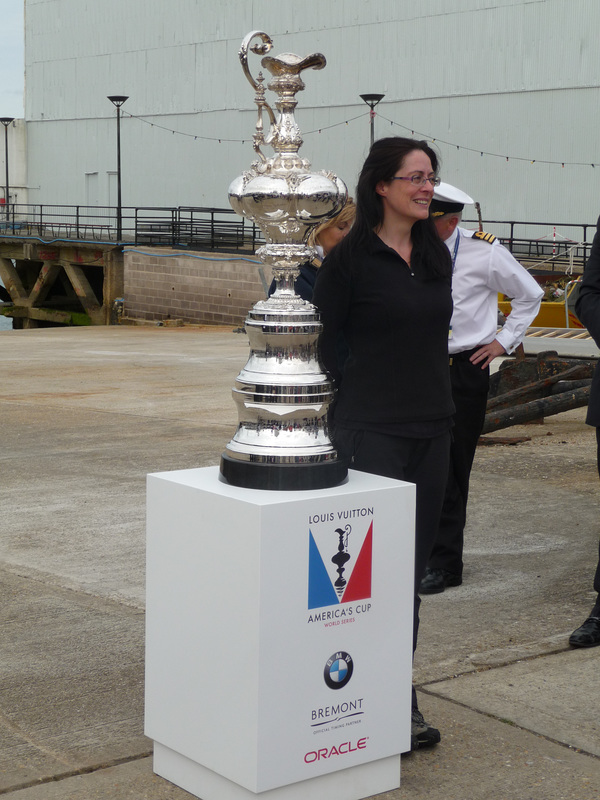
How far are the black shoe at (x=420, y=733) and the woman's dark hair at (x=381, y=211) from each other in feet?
4.34

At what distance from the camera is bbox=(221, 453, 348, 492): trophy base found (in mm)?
3145

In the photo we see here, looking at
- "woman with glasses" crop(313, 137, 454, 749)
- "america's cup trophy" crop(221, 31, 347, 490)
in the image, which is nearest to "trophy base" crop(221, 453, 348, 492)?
"america's cup trophy" crop(221, 31, 347, 490)

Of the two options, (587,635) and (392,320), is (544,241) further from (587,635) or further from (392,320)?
(392,320)

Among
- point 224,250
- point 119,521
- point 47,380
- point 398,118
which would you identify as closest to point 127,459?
point 119,521

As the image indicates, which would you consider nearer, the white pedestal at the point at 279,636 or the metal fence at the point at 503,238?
the white pedestal at the point at 279,636

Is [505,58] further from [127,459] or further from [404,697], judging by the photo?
[404,697]

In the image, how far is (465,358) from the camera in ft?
17.9

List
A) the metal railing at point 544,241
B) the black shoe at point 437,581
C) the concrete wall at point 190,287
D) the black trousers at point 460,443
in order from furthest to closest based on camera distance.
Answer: the metal railing at point 544,241 → the concrete wall at point 190,287 → the black trousers at point 460,443 → the black shoe at point 437,581

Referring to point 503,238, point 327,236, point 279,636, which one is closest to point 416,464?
point 279,636

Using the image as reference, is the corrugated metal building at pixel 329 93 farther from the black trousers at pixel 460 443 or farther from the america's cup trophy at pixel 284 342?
the america's cup trophy at pixel 284 342

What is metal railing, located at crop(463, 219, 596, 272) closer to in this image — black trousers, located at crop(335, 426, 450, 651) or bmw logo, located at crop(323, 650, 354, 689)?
black trousers, located at crop(335, 426, 450, 651)

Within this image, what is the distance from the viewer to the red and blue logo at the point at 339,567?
122 inches

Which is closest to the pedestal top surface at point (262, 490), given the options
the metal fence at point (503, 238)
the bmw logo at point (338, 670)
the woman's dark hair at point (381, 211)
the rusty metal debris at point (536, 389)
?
the bmw logo at point (338, 670)

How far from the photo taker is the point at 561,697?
407 centimetres
